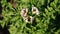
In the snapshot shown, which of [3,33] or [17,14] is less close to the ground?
[17,14]

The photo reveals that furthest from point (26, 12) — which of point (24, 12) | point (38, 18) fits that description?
point (38, 18)

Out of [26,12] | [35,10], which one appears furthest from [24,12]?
[35,10]

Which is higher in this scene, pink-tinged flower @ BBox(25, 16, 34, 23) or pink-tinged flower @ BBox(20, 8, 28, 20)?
pink-tinged flower @ BBox(20, 8, 28, 20)

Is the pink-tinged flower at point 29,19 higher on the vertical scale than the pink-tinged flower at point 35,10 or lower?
lower

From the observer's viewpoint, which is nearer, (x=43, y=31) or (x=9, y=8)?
(x=43, y=31)

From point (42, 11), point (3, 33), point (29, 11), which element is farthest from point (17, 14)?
point (3, 33)

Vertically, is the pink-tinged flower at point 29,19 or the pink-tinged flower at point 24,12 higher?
the pink-tinged flower at point 24,12

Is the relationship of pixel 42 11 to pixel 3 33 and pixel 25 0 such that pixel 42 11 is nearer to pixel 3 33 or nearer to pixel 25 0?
pixel 25 0

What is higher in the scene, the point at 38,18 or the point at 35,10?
the point at 35,10

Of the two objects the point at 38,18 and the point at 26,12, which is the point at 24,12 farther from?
the point at 38,18

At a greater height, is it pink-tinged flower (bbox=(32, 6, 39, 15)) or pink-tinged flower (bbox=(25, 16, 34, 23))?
pink-tinged flower (bbox=(32, 6, 39, 15))

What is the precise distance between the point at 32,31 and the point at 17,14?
323 mm

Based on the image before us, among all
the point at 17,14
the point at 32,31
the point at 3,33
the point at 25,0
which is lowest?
the point at 3,33

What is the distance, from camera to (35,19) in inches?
110
